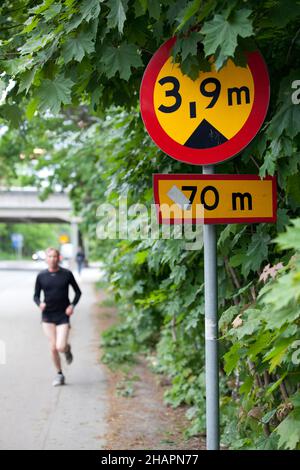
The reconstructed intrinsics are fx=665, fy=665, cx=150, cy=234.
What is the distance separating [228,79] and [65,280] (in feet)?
20.0

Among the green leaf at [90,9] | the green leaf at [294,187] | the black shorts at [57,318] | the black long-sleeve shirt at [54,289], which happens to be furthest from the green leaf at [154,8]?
the black shorts at [57,318]

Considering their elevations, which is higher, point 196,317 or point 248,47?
point 248,47

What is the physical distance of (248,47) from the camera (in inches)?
124

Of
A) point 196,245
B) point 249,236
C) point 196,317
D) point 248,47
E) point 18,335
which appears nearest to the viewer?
point 248,47

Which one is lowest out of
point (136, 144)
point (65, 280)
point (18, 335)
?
point (18, 335)

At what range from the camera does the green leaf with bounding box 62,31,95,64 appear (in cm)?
331

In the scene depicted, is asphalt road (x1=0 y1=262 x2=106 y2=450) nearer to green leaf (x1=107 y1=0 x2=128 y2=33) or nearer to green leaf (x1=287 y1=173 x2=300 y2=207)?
green leaf (x1=287 y1=173 x2=300 y2=207)

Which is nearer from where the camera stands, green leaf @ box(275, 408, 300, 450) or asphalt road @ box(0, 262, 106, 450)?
green leaf @ box(275, 408, 300, 450)

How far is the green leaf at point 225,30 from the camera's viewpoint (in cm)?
277

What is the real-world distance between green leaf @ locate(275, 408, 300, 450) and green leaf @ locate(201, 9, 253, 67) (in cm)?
149

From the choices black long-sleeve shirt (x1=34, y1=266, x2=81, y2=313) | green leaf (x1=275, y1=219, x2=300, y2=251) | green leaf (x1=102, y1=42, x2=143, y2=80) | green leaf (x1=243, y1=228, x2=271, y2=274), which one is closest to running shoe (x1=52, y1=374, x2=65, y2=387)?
black long-sleeve shirt (x1=34, y1=266, x2=81, y2=313)

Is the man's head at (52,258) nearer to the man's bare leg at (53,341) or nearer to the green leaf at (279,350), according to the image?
the man's bare leg at (53,341)

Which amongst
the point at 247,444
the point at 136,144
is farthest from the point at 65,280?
the point at 247,444

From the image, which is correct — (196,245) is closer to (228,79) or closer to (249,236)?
(249,236)
